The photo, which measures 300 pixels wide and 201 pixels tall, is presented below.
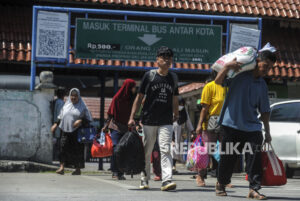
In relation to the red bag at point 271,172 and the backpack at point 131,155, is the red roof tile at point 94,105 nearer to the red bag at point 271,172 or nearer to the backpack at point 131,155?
the backpack at point 131,155

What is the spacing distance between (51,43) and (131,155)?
6089 mm

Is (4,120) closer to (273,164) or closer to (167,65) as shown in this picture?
(167,65)

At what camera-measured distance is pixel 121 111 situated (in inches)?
457

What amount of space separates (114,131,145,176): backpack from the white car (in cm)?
517

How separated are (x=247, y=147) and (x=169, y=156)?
1.27 meters

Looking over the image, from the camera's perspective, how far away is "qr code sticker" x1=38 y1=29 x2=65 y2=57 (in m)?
14.4

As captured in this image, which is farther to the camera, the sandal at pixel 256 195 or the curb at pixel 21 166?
the curb at pixel 21 166

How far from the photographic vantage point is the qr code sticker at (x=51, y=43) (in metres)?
14.4

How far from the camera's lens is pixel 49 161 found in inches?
549

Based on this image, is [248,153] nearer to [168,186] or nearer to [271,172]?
[271,172]

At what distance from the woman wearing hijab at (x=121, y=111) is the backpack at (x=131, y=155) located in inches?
94.3

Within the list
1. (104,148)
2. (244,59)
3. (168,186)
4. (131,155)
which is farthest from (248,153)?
(104,148)

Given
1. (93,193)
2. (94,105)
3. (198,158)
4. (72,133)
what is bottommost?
(93,193)

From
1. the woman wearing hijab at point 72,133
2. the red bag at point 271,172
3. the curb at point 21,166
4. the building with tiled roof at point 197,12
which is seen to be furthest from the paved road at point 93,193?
the building with tiled roof at point 197,12
